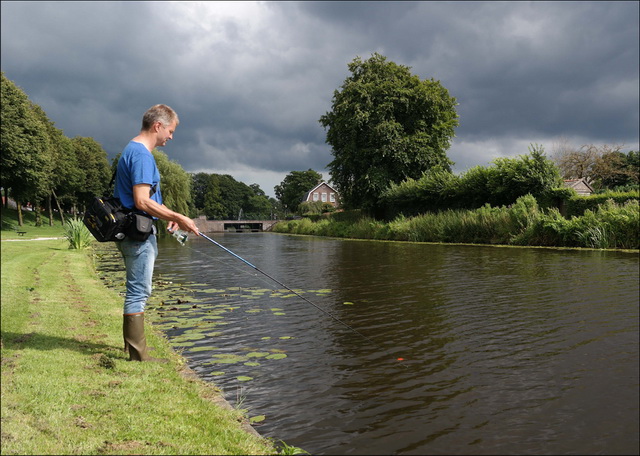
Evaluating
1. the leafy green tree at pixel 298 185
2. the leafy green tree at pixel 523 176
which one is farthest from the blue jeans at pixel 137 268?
the leafy green tree at pixel 298 185

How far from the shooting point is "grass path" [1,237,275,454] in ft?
9.84

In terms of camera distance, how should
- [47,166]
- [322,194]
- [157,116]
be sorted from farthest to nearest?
[322,194]
[47,166]
[157,116]

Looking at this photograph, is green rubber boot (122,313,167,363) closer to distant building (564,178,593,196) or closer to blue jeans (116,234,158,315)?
blue jeans (116,234,158,315)

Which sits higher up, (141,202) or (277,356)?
(141,202)

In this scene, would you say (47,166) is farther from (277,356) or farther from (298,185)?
(298,185)

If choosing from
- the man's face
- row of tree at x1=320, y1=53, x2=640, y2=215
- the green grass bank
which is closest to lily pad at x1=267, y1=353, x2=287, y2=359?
the green grass bank

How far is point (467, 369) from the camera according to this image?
16.4ft

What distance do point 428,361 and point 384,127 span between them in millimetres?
36517

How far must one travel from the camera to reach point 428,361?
5.33 m

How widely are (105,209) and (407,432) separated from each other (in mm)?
3295

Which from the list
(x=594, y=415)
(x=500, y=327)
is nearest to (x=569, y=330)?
(x=500, y=327)

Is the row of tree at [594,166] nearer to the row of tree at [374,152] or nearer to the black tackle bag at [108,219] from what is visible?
the row of tree at [374,152]

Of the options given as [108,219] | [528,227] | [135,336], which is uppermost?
[528,227]

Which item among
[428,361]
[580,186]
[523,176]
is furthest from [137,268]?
[580,186]
